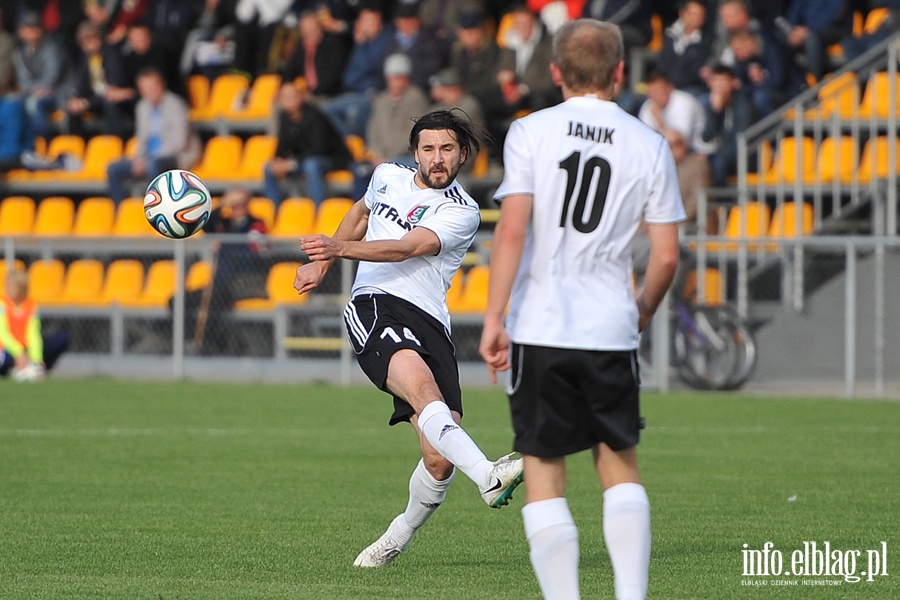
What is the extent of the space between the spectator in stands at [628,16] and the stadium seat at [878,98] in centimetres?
301

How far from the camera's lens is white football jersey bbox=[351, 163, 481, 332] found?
682cm

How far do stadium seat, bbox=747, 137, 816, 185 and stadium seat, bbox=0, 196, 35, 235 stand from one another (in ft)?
31.8

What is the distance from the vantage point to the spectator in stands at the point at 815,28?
61.2 ft

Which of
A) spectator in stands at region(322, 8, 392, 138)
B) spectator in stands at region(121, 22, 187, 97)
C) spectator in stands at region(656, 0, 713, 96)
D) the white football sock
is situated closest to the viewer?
the white football sock

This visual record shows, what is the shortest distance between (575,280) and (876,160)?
12979 millimetres

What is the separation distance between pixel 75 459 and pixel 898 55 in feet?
36.2

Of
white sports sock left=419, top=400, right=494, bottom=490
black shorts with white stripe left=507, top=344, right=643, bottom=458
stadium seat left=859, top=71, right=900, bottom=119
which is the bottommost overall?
white sports sock left=419, top=400, right=494, bottom=490

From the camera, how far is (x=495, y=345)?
15.6 ft

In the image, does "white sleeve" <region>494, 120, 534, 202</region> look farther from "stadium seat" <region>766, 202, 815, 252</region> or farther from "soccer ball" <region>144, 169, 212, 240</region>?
"stadium seat" <region>766, 202, 815, 252</region>

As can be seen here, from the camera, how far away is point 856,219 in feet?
58.3

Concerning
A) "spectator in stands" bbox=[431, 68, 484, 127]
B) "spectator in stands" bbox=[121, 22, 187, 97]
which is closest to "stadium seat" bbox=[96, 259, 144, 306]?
"spectator in stands" bbox=[121, 22, 187, 97]

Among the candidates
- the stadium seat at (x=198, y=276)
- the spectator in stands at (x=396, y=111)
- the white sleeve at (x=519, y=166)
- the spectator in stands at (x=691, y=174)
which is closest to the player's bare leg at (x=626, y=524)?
the white sleeve at (x=519, y=166)

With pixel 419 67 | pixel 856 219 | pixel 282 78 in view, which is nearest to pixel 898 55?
pixel 856 219

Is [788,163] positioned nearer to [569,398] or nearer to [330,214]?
[330,214]
